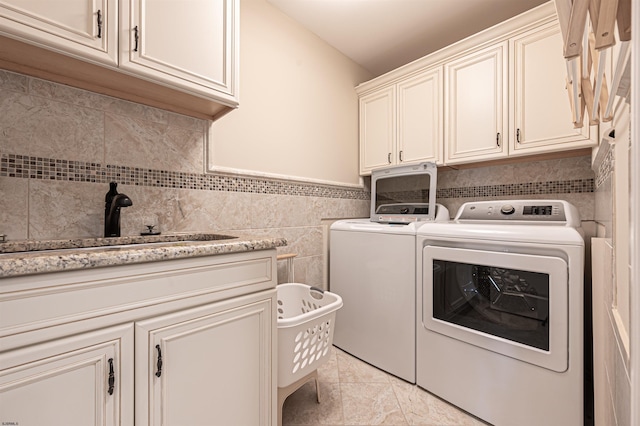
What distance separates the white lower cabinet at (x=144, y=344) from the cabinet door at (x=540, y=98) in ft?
5.46

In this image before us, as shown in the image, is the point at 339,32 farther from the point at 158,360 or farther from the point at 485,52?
the point at 158,360

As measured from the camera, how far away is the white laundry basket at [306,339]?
1266 mm

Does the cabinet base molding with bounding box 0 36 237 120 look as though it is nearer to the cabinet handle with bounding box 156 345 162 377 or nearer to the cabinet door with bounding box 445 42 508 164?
the cabinet handle with bounding box 156 345 162 377

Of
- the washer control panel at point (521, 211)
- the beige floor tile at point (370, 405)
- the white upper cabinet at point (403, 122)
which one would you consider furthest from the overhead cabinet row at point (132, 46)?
the beige floor tile at point (370, 405)

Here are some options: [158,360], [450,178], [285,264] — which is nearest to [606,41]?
[158,360]

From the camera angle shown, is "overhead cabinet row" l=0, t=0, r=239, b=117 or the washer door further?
the washer door

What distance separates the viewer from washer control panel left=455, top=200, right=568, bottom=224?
4.78ft

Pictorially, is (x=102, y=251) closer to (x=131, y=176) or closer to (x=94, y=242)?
(x=94, y=242)

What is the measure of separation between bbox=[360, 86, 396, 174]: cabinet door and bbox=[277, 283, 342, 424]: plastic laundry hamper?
4.26 feet

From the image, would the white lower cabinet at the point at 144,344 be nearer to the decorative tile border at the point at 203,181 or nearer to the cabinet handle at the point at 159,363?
the cabinet handle at the point at 159,363

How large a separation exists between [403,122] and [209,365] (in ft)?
6.81

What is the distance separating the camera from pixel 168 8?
1142mm

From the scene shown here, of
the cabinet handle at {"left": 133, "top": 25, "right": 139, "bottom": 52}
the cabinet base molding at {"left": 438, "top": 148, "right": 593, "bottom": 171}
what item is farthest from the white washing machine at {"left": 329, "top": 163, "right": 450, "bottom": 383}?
the cabinet handle at {"left": 133, "top": 25, "right": 139, "bottom": 52}

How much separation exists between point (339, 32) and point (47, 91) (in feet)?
6.21
